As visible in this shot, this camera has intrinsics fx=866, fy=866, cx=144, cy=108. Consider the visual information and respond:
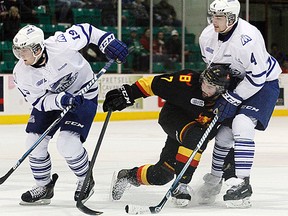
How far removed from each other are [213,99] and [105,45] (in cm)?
68

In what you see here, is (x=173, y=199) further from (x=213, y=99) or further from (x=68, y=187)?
(x=68, y=187)

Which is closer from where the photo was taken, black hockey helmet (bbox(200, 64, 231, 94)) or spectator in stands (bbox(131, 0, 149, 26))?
black hockey helmet (bbox(200, 64, 231, 94))

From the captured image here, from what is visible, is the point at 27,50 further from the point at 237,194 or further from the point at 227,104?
the point at 237,194

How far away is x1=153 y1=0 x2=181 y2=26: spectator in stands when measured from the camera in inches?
485

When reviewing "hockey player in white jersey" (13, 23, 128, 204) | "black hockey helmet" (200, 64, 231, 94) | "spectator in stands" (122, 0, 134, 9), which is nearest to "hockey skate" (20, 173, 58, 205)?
"hockey player in white jersey" (13, 23, 128, 204)

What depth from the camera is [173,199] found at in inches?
176

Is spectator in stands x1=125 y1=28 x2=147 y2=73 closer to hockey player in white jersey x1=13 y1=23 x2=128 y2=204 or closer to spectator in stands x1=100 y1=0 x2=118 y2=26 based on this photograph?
spectator in stands x1=100 y1=0 x2=118 y2=26

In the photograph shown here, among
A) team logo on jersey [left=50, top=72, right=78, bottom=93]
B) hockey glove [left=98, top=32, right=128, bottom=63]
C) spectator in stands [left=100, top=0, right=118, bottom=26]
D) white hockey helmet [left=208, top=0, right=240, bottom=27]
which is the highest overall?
white hockey helmet [left=208, top=0, right=240, bottom=27]

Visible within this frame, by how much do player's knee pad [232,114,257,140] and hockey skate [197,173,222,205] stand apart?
1.35ft

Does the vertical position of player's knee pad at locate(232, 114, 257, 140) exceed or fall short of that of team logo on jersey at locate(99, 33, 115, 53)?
it falls short

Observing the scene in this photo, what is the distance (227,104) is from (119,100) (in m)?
0.56

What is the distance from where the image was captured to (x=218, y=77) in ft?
14.3

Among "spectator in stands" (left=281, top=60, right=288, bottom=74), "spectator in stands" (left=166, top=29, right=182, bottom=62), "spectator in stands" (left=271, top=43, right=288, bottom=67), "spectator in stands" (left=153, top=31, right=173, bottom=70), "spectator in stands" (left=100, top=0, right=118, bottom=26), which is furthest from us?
"spectator in stands" (left=271, top=43, right=288, bottom=67)

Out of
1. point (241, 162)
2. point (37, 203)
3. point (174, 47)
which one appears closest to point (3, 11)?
point (174, 47)
